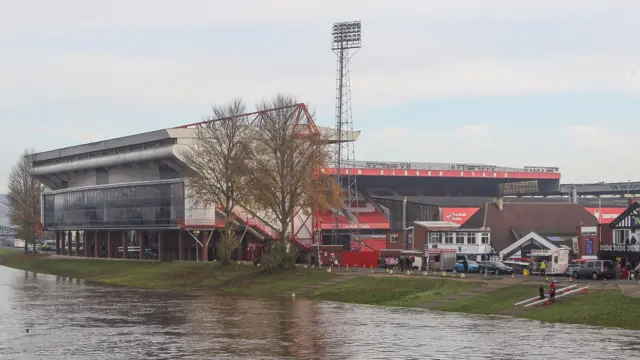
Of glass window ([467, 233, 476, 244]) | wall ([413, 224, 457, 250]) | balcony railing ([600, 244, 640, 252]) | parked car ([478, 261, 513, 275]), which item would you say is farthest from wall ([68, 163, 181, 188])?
balcony railing ([600, 244, 640, 252])

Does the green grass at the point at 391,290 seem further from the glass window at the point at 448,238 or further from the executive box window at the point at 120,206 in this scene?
the executive box window at the point at 120,206

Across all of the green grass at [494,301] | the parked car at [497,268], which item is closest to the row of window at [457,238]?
the parked car at [497,268]

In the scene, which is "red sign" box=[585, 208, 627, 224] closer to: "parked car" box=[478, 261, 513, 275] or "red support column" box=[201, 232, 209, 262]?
"parked car" box=[478, 261, 513, 275]

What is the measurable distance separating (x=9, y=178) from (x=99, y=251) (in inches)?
1721

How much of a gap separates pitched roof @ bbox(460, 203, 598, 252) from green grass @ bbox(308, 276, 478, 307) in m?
28.2

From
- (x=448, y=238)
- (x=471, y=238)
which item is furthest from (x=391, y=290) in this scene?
(x=448, y=238)

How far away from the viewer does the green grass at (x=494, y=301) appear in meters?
68.8

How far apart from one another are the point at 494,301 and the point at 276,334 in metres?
22.3

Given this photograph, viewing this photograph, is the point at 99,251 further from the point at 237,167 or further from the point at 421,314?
the point at 421,314

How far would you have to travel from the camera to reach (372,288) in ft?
276

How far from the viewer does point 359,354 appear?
47.8 metres

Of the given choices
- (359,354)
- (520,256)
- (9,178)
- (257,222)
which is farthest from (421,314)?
(9,178)

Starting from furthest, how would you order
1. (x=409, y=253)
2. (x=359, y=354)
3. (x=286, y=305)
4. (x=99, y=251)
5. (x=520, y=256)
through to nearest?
(x=99, y=251)
(x=409, y=253)
(x=520, y=256)
(x=286, y=305)
(x=359, y=354)

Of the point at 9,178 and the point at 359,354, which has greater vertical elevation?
the point at 9,178
